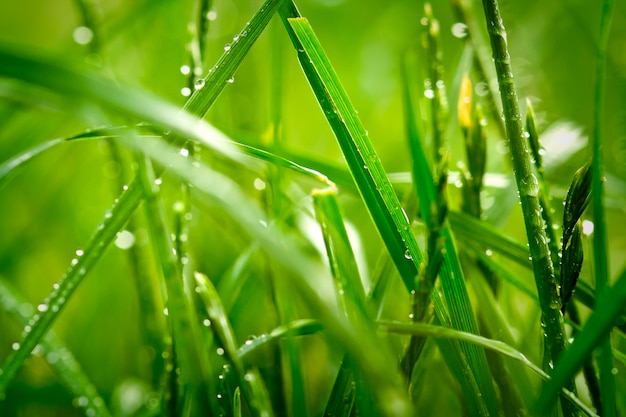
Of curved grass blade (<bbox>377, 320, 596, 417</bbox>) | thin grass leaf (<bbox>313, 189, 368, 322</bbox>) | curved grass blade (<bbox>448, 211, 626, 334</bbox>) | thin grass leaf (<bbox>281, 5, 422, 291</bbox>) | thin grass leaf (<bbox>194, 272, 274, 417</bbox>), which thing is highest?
curved grass blade (<bbox>448, 211, 626, 334</bbox>)

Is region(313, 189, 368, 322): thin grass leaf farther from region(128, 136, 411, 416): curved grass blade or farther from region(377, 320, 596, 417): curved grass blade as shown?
region(128, 136, 411, 416): curved grass blade

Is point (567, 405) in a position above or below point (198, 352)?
above

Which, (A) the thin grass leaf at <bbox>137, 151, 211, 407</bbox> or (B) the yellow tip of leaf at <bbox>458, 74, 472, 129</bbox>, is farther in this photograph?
(B) the yellow tip of leaf at <bbox>458, 74, 472, 129</bbox>

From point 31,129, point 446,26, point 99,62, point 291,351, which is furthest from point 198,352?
point 446,26

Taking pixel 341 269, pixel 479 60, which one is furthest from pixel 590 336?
pixel 479 60

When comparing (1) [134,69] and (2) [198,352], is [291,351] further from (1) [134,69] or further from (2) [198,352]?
(1) [134,69]

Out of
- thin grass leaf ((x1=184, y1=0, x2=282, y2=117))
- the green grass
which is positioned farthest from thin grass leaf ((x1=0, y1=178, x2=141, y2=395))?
thin grass leaf ((x1=184, y1=0, x2=282, y2=117))

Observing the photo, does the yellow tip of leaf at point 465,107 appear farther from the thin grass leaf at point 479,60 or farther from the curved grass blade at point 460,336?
the curved grass blade at point 460,336

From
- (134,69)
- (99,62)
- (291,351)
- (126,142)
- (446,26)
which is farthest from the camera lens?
(446,26)
